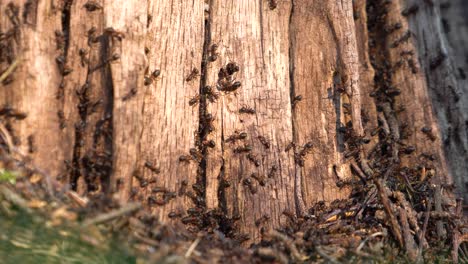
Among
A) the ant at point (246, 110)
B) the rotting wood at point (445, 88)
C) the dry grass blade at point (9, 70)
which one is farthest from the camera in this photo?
the rotting wood at point (445, 88)

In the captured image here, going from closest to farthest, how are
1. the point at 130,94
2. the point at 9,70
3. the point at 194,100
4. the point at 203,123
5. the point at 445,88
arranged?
the point at 9,70 → the point at 130,94 → the point at 194,100 → the point at 203,123 → the point at 445,88

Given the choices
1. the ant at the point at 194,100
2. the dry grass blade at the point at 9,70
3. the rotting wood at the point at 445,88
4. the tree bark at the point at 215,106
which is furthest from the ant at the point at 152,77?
the rotting wood at the point at 445,88

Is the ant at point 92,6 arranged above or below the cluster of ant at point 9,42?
above

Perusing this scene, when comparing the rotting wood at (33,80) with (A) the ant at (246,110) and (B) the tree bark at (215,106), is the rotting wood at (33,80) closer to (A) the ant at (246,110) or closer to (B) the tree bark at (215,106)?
(B) the tree bark at (215,106)

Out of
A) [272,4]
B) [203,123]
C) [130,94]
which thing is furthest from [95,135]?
[272,4]


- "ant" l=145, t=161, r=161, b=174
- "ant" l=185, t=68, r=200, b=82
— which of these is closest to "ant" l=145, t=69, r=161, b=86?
"ant" l=185, t=68, r=200, b=82

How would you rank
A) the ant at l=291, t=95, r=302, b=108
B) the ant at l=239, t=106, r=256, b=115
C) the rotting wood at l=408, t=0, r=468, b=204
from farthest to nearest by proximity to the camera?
the rotting wood at l=408, t=0, r=468, b=204
the ant at l=291, t=95, r=302, b=108
the ant at l=239, t=106, r=256, b=115

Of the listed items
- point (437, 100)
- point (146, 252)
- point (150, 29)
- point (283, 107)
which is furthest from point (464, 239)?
point (150, 29)

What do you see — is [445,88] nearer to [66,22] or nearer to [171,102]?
[171,102]

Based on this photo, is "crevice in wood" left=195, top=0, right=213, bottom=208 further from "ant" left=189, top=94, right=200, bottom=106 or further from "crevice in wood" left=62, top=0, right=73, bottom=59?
"crevice in wood" left=62, top=0, right=73, bottom=59
